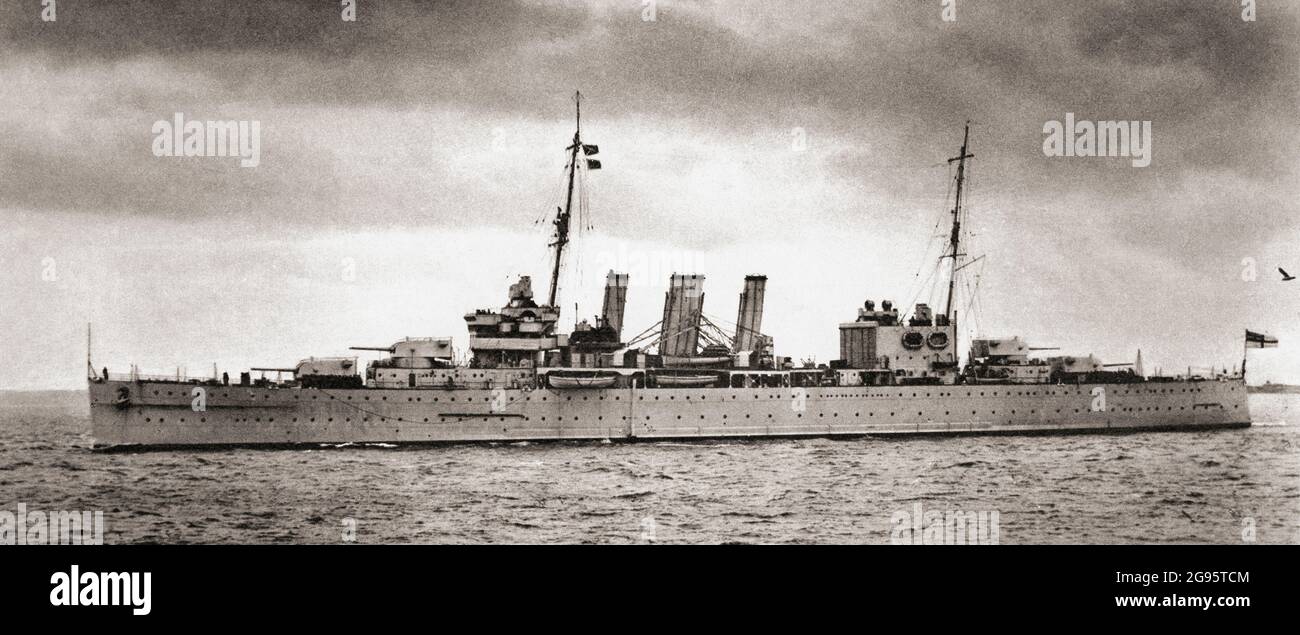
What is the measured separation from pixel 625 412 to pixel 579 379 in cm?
173

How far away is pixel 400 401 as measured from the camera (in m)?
27.8

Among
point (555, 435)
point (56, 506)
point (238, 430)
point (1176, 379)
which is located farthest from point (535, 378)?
point (1176, 379)

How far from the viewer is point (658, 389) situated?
1165 inches

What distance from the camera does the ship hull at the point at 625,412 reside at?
2642cm

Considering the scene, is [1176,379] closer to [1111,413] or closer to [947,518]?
[1111,413]

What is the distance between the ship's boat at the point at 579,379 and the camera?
2867 cm

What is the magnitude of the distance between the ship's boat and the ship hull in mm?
233

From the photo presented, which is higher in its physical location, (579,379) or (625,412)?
(579,379)

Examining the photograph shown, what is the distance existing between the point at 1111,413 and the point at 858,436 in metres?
9.50

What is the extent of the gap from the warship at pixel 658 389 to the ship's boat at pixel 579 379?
0.05 m

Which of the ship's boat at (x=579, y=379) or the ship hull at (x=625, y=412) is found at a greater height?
the ship's boat at (x=579, y=379)

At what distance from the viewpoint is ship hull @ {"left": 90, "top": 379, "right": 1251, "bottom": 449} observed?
2642 centimetres

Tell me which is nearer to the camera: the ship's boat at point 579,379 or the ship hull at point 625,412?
the ship hull at point 625,412

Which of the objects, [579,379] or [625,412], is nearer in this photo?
[579,379]
